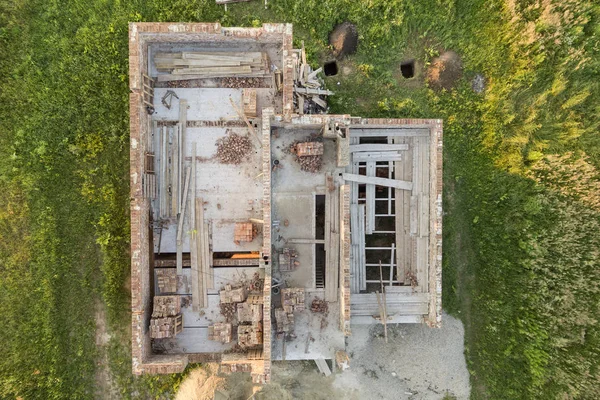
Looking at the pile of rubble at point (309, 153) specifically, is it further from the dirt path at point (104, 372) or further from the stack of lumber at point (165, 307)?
the dirt path at point (104, 372)

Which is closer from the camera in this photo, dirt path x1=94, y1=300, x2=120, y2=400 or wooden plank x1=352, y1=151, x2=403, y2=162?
wooden plank x1=352, y1=151, x2=403, y2=162

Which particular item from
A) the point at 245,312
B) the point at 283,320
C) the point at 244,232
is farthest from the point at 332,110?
the point at 245,312

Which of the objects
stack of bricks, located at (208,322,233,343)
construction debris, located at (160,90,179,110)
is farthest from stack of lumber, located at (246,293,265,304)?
construction debris, located at (160,90,179,110)

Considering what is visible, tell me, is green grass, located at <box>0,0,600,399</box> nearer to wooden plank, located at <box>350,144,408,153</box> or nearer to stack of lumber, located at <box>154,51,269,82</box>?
wooden plank, located at <box>350,144,408,153</box>

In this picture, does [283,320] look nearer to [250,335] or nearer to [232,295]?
[250,335]

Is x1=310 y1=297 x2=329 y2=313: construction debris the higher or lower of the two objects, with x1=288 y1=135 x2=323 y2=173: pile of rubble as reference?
lower

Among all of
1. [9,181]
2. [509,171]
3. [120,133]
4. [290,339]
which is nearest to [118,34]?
[120,133]

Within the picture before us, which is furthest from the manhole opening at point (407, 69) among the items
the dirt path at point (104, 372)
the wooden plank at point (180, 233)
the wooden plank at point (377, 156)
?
the dirt path at point (104, 372)
